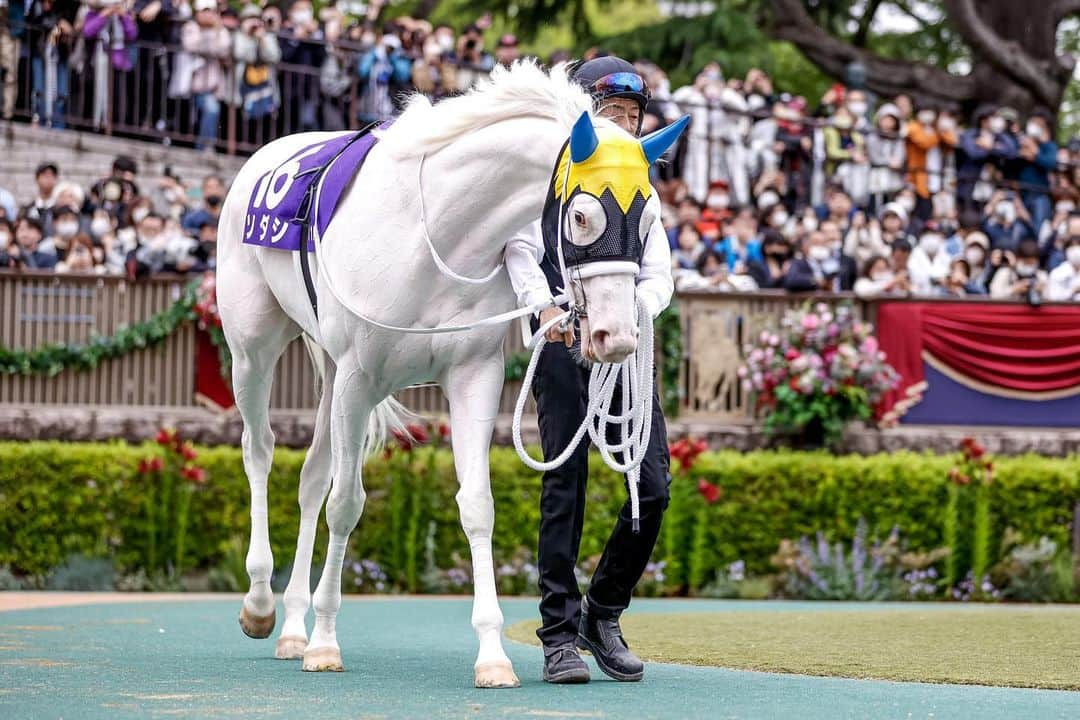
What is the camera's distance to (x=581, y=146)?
231 inches

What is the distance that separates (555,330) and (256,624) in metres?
2.54

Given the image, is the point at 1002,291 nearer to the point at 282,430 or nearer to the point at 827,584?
the point at 827,584

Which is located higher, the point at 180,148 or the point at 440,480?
the point at 180,148

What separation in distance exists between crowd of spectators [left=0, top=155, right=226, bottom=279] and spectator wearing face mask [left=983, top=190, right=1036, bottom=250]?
775 cm

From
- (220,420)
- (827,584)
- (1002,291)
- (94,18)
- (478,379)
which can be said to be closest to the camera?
(478,379)

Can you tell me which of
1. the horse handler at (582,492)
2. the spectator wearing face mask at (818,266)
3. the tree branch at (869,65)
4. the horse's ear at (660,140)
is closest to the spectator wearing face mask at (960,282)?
the spectator wearing face mask at (818,266)

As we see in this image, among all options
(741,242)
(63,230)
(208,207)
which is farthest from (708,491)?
(63,230)

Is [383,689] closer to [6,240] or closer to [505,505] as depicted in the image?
[505,505]

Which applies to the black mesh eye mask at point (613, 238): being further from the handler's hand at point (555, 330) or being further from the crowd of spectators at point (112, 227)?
the crowd of spectators at point (112, 227)

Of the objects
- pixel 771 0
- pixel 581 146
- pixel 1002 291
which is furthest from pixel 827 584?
pixel 771 0

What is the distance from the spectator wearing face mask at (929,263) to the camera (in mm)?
16359

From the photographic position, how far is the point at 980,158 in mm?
19188

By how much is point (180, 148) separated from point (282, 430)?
5415mm

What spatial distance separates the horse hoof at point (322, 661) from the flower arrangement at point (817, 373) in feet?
25.5
